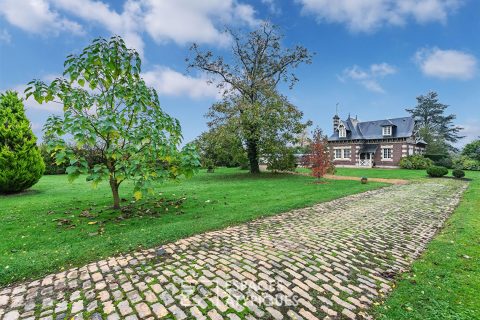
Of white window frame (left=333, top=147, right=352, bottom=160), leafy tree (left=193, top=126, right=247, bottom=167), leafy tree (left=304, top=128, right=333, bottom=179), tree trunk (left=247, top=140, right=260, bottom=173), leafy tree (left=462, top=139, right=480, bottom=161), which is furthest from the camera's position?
white window frame (left=333, top=147, right=352, bottom=160)

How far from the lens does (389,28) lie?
14.9m

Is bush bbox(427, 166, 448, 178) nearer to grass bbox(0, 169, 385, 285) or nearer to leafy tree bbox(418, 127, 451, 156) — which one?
grass bbox(0, 169, 385, 285)

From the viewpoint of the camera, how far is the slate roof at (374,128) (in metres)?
33.4

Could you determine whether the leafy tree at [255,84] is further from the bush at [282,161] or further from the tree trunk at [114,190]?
the tree trunk at [114,190]

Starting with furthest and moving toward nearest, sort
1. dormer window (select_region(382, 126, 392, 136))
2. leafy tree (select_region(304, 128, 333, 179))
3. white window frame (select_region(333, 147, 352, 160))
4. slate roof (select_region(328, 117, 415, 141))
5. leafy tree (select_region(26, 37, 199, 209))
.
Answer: white window frame (select_region(333, 147, 352, 160))
dormer window (select_region(382, 126, 392, 136))
slate roof (select_region(328, 117, 415, 141))
leafy tree (select_region(304, 128, 333, 179))
leafy tree (select_region(26, 37, 199, 209))

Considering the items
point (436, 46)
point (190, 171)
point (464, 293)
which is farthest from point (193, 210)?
point (436, 46)

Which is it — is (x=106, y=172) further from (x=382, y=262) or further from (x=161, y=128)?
(x=382, y=262)

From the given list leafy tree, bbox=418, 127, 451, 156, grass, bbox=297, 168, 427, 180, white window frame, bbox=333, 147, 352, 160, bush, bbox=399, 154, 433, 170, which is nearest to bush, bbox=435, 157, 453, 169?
bush, bbox=399, 154, 433, 170

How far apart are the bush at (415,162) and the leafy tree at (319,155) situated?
20.3m

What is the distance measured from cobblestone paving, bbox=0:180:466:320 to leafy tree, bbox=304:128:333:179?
10.2m

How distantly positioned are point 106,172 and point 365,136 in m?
38.5

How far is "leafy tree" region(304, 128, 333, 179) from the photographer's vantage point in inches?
618

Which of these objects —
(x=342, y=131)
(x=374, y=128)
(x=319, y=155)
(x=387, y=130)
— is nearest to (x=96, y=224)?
(x=319, y=155)

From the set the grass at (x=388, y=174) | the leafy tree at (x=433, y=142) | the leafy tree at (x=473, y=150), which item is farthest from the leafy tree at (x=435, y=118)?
the grass at (x=388, y=174)
